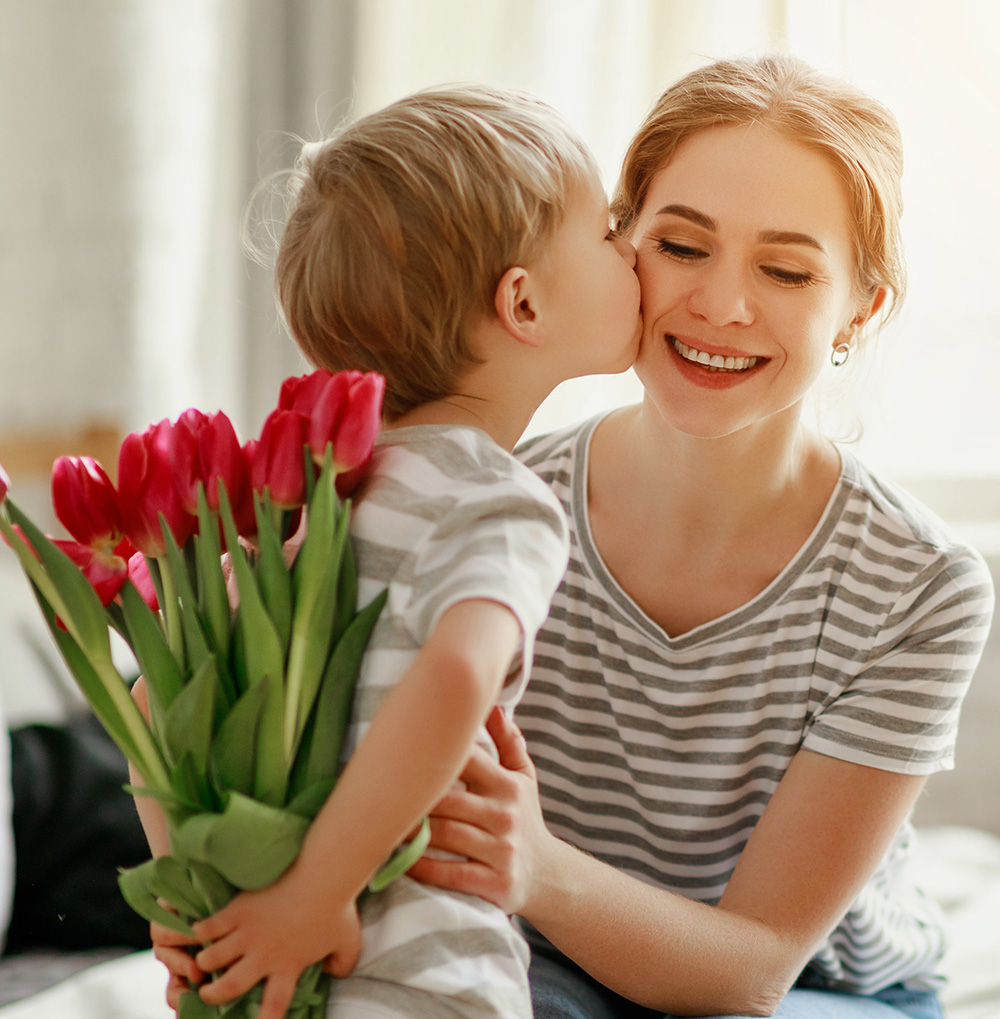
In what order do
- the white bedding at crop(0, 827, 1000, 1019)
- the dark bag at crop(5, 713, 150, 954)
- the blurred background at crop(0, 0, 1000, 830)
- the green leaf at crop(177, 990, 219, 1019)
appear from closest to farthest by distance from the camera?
the green leaf at crop(177, 990, 219, 1019)
the white bedding at crop(0, 827, 1000, 1019)
the dark bag at crop(5, 713, 150, 954)
the blurred background at crop(0, 0, 1000, 830)

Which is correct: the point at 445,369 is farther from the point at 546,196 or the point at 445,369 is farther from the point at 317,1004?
the point at 317,1004

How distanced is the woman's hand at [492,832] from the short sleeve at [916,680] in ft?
1.25

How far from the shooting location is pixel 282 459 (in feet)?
2.48

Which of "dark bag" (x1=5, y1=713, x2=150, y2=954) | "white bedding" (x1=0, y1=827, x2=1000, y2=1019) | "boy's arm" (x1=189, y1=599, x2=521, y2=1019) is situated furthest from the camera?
"dark bag" (x1=5, y1=713, x2=150, y2=954)

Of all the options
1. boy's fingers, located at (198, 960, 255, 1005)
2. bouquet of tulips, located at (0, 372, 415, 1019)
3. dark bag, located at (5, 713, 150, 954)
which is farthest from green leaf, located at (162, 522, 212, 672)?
dark bag, located at (5, 713, 150, 954)

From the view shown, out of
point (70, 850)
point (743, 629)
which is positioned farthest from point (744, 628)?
point (70, 850)

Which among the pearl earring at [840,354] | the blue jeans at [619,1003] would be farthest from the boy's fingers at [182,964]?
the pearl earring at [840,354]

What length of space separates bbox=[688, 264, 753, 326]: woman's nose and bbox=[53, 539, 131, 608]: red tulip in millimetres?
616

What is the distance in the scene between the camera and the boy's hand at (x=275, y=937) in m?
0.72

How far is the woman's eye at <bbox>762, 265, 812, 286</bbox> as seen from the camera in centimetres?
110

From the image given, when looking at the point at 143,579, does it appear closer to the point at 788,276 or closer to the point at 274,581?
the point at 274,581

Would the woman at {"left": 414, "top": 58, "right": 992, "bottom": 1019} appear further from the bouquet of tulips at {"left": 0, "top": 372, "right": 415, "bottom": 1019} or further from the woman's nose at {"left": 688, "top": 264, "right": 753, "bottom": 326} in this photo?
the bouquet of tulips at {"left": 0, "top": 372, "right": 415, "bottom": 1019}

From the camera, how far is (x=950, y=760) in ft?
3.89

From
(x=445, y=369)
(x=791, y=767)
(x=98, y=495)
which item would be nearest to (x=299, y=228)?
(x=445, y=369)
